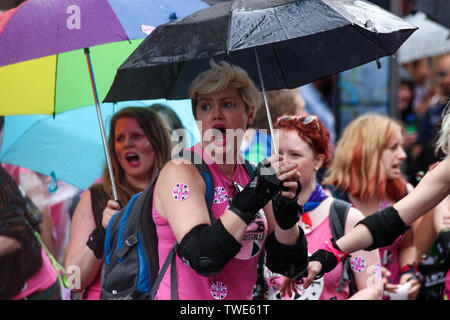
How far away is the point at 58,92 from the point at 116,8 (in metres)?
0.91

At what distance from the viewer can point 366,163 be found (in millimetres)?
4641

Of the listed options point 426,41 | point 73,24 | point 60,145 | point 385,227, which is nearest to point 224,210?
point 385,227

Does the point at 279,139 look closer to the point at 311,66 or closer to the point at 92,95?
the point at 311,66

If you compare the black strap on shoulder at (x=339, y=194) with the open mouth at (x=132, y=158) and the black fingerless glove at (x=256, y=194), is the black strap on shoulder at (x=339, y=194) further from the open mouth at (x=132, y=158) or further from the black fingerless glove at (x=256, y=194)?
the black fingerless glove at (x=256, y=194)

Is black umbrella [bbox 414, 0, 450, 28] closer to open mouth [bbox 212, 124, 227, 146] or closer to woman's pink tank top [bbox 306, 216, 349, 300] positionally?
woman's pink tank top [bbox 306, 216, 349, 300]

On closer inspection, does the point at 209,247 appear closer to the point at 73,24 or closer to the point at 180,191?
the point at 180,191

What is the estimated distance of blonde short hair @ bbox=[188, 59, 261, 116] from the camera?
2994 mm

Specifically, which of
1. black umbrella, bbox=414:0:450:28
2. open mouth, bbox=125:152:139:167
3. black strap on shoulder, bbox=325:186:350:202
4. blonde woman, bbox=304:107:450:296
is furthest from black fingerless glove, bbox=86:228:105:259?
black umbrella, bbox=414:0:450:28

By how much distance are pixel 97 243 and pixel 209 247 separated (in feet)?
Result: 4.60

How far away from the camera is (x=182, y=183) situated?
2.77 metres

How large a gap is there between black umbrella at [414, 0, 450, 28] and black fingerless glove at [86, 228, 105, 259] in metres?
2.75

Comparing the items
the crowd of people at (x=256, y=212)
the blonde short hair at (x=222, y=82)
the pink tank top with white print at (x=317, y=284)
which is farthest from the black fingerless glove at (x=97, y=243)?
the blonde short hair at (x=222, y=82)

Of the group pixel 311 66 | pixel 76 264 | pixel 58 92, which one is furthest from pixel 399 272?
pixel 58 92

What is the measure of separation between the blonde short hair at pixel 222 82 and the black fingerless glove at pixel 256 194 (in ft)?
1.81
